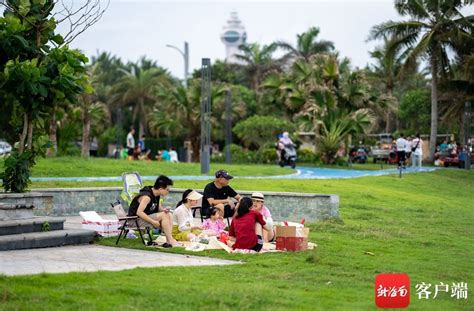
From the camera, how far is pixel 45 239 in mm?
13953

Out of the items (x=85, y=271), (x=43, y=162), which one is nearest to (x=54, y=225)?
(x=85, y=271)

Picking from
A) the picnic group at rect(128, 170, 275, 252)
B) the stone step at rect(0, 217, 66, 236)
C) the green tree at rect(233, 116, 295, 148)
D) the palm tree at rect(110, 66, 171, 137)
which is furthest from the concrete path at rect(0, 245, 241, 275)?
the palm tree at rect(110, 66, 171, 137)

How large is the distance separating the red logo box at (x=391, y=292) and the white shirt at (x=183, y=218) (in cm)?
570

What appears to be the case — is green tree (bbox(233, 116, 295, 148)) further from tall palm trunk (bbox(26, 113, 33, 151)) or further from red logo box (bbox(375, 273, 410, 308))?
red logo box (bbox(375, 273, 410, 308))

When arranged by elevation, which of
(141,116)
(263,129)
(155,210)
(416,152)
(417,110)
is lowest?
(155,210)

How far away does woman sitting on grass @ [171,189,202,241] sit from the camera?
1504cm

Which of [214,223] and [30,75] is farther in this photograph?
[214,223]

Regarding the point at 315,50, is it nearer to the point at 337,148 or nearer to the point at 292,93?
the point at 292,93

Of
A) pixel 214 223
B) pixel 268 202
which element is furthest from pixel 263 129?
pixel 214 223

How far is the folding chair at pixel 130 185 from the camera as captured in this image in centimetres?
1766

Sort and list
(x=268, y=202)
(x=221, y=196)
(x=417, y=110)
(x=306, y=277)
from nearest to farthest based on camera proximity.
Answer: (x=306, y=277) < (x=221, y=196) < (x=268, y=202) < (x=417, y=110)

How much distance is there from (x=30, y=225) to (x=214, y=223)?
10.6ft

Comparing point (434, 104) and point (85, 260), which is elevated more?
point (434, 104)

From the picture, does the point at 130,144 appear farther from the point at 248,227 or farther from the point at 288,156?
the point at 248,227
